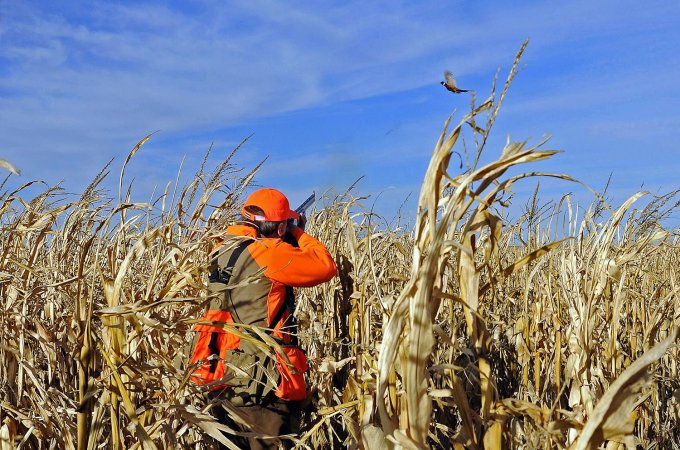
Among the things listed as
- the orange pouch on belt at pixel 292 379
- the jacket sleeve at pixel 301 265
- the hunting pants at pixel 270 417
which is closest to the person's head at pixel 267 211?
the jacket sleeve at pixel 301 265

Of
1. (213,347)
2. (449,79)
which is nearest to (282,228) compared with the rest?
(213,347)

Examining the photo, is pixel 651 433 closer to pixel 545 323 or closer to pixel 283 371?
pixel 545 323

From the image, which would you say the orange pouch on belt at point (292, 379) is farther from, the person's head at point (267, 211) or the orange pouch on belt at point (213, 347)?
the person's head at point (267, 211)

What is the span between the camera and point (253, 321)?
3.67 meters

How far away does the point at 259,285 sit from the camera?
12.0 ft

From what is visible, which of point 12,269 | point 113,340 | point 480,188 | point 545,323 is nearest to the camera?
point 480,188

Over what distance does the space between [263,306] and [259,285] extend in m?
0.11

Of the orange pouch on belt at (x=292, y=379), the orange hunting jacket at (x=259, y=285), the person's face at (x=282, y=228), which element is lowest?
the orange pouch on belt at (x=292, y=379)

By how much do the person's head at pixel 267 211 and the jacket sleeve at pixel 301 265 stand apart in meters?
0.11

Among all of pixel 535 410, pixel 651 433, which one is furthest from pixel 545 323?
pixel 535 410

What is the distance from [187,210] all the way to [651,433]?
11.5 feet

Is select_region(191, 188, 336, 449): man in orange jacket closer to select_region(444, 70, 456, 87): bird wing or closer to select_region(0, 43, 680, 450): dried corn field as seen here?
select_region(0, 43, 680, 450): dried corn field

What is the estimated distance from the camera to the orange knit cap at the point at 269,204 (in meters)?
3.68

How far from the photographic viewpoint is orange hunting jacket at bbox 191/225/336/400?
11.6 feet
